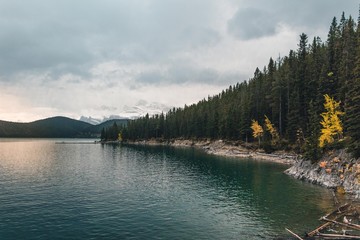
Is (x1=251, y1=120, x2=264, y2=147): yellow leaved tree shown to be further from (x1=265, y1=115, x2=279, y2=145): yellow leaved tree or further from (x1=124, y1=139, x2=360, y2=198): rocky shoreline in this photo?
(x1=124, y1=139, x2=360, y2=198): rocky shoreline

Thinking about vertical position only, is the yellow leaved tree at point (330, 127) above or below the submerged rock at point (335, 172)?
above

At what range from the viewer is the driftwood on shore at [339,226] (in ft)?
93.7

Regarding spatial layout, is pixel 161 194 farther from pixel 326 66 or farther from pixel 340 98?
pixel 326 66

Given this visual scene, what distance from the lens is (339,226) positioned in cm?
3222

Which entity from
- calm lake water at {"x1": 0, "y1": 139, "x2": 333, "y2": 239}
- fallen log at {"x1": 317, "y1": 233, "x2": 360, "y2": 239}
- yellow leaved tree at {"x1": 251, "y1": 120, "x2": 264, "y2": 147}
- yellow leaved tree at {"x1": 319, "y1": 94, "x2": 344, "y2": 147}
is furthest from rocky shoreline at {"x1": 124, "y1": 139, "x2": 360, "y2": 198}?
yellow leaved tree at {"x1": 251, "y1": 120, "x2": 264, "y2": 147}

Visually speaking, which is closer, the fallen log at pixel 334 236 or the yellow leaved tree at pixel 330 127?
the fallen log at pixel 334 236

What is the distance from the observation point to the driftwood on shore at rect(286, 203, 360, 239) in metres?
28.6

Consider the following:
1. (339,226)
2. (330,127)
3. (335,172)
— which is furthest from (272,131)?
(339,226)

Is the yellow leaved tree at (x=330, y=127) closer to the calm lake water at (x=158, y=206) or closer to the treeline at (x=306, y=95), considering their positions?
the treeline at (x=306, y=95)

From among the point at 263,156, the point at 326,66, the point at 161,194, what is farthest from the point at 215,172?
the point at 326,66

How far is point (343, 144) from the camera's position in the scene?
58.0 meters

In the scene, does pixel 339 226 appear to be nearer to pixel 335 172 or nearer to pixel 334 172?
pixel 335 172

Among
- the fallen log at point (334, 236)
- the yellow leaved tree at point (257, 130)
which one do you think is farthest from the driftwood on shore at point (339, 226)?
the yellow leaved tree at point (257, 130)

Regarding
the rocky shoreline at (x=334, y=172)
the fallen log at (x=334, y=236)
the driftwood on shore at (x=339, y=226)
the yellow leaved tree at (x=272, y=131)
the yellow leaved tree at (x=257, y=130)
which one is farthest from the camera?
the yellow leaved tree at (x=257, y=130)
